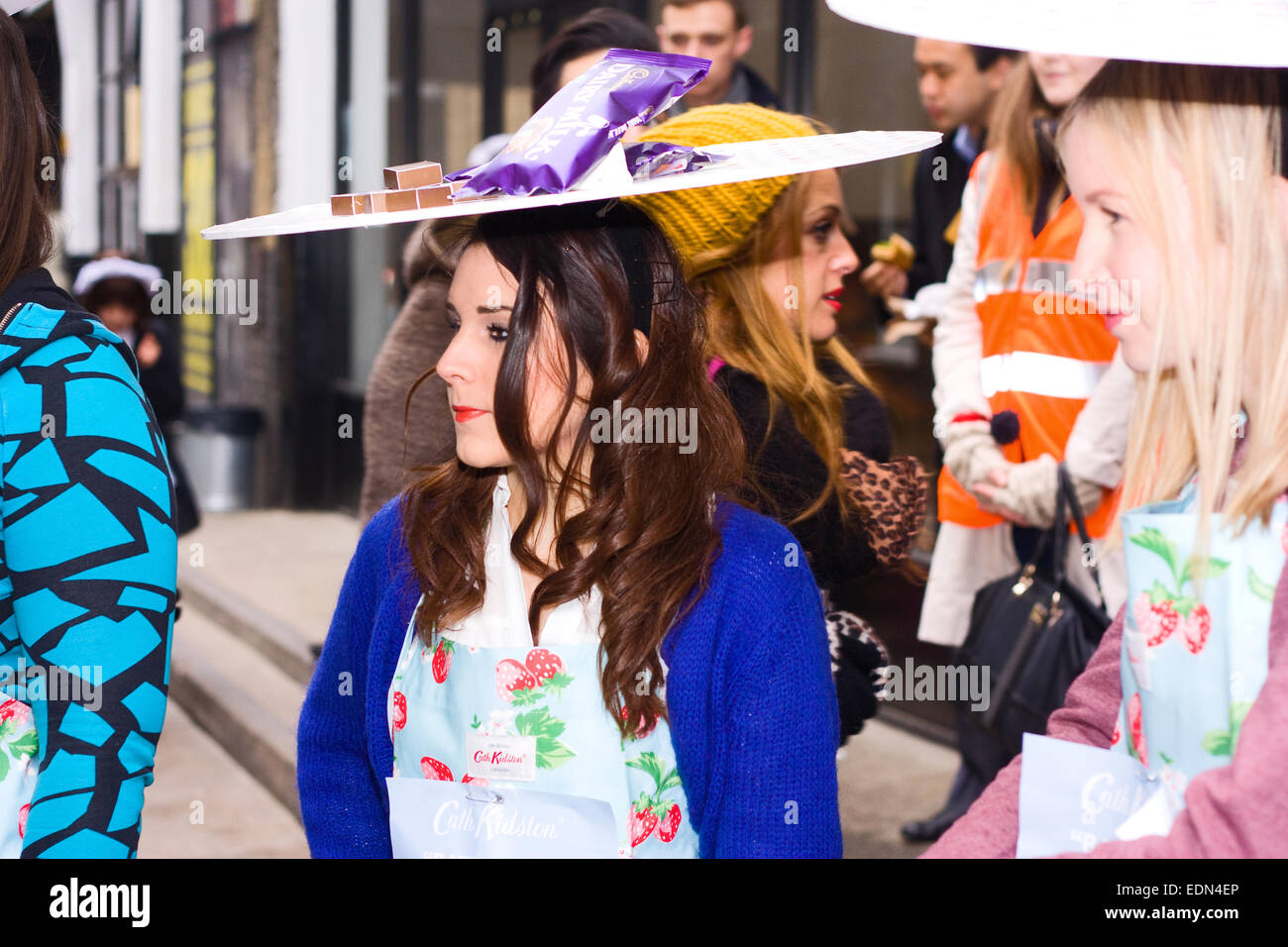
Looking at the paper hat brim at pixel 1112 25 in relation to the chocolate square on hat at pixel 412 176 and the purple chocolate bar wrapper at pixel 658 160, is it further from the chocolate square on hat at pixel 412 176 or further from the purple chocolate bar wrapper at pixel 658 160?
the chocolate square on hat at pixel 412 176

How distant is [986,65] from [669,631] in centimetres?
272

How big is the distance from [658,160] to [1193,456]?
677 mm

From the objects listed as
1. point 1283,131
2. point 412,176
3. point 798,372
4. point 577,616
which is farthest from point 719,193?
point 1283,131

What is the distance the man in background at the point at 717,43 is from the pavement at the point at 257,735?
188 cm

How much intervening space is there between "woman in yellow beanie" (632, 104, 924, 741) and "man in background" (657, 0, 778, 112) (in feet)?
4.69

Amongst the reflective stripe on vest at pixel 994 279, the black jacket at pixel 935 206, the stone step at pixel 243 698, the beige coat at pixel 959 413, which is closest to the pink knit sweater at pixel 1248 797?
the beige coat at pixel 959 413

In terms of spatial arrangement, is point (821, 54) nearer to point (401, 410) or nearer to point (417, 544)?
point (401, 410)

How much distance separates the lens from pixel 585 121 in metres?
1.57

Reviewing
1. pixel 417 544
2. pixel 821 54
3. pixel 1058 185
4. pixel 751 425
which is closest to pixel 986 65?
pixel 1058 185

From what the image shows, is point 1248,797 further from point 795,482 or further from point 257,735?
point 257,735

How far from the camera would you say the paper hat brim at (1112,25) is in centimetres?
130

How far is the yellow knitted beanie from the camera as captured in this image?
209 cm

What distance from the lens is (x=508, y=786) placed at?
5.15 ft

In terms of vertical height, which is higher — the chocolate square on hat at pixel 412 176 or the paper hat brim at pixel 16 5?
the paper hat brim at pixel 16 5
